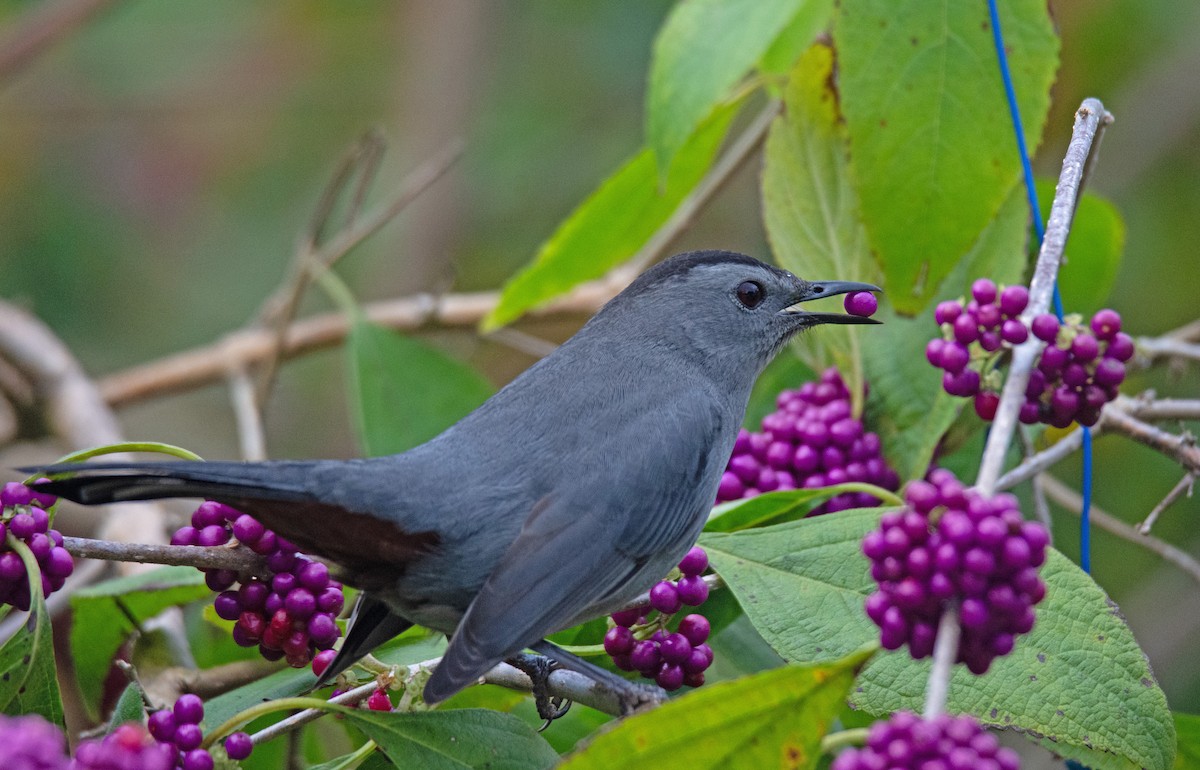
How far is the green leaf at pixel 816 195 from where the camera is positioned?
3.22m

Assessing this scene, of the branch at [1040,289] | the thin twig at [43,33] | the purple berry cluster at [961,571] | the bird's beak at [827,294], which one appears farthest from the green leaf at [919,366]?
the thin twig at [43,33]

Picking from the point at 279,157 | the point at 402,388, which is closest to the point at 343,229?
the point at 402,388

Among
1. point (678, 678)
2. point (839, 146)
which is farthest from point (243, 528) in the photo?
point (839, 146)

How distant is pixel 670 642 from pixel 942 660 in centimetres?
85

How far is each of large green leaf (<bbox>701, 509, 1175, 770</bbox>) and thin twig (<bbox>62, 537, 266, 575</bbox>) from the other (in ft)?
2.89

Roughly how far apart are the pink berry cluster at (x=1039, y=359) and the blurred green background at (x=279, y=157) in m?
3.96

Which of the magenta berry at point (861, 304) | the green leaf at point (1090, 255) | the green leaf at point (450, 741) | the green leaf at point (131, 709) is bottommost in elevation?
the green leaf at point (131, 709)

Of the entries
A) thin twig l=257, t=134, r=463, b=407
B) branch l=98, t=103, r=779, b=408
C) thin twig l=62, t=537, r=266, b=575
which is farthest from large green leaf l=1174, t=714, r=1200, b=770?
thin twig l=257, t=134, r=463, b=407

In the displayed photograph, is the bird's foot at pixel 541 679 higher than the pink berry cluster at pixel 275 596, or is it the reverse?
the pink berry cluster at pixel 275 596

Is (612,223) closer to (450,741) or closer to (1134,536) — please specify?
(1134,536)

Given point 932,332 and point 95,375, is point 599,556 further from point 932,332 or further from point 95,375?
point 95,375

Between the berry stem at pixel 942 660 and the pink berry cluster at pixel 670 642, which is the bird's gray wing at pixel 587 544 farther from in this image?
the berry stem at pixel 942 660

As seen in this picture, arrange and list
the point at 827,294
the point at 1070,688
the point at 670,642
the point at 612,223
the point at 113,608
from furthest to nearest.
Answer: the point at 612,223, the point at 827,294, the point at 113,608, the point at 670,642, the point at 1070,688

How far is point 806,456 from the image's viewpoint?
2939mm
